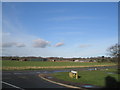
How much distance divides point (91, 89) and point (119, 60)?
12.2 meters

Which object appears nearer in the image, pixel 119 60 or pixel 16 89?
pixel 16 89

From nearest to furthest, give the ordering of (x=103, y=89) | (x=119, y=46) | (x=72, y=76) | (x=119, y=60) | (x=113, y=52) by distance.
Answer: (x=103, y=89)
(x=72, y=76)
(x=119, y=60)
(x=119, y=46)
(x=113, y=52)

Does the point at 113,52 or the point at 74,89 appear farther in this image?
the point at 113,52

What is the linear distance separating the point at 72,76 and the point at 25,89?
23.8ft

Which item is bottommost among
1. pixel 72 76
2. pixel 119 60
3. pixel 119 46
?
pixel 72 76

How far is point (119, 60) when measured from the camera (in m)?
21.4

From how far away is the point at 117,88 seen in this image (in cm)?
1081

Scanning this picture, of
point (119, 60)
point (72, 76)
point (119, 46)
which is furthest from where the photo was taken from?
point (119, 46)

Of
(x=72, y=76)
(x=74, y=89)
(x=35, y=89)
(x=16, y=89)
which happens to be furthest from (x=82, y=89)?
(x=72, y=76)

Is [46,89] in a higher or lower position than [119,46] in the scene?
lower

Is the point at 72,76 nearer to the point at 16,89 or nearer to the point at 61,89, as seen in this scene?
the point at 61,89

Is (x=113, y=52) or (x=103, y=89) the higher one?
(x=113, y=52)

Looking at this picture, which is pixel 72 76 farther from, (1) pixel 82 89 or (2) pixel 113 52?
(2) pixel 113 52

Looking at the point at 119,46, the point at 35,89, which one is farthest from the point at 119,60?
the point at 35,89
